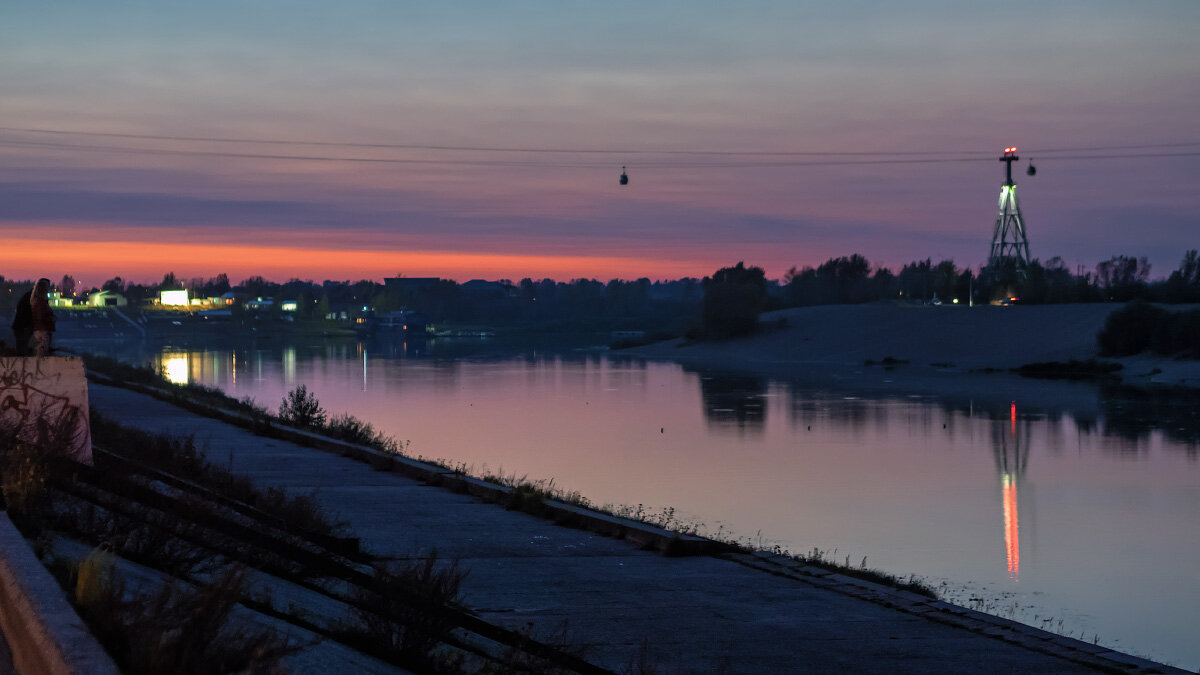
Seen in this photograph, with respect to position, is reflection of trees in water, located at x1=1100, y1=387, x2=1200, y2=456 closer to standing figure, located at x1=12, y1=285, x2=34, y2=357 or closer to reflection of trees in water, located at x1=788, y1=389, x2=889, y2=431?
reflection of trees in water, located at x1=788, y1=389, x2=889, y2=431

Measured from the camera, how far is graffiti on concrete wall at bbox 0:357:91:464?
40.8 feet

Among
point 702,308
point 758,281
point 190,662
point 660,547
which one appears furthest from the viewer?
point 758,281

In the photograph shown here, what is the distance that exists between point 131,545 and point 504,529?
5.92 metres

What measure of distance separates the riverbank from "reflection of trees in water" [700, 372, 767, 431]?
6.25m

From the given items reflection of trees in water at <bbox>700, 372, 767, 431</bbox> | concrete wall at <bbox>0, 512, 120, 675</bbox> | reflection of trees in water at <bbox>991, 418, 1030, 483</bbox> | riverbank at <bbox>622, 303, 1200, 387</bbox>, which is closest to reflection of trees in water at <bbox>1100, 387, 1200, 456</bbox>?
reflection of trees in water at <bbox>991, 418, 1030, 483</bbox>

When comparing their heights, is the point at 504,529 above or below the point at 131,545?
below

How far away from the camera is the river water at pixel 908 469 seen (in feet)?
54.0

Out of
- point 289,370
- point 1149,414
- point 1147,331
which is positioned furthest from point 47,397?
point 1147,331

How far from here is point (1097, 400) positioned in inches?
2030

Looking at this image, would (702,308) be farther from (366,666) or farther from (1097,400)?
(366,666)

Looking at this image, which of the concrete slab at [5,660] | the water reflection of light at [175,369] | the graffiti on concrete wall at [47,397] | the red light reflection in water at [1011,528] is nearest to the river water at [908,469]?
the red light reflection in water at [1011,528]

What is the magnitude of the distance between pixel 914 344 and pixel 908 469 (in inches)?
2462

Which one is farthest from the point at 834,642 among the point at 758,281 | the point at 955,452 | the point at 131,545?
the point at 758,281

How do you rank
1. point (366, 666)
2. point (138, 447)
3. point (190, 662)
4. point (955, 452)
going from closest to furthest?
point (190, 662), point (366, 666), point (138, 447), point (955, 452)
